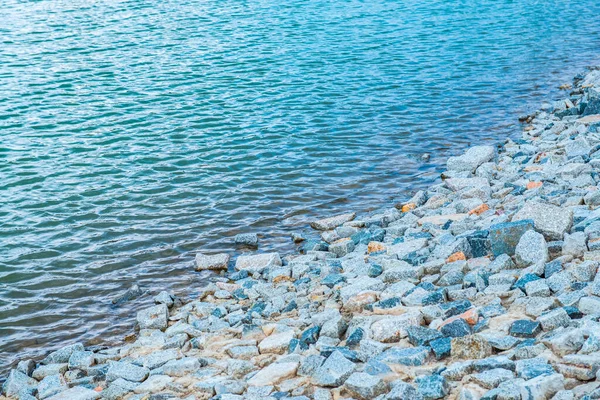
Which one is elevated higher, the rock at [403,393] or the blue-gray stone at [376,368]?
the rock at [403,393]

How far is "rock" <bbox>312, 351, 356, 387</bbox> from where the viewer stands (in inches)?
254

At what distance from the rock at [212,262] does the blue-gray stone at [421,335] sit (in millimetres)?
4880

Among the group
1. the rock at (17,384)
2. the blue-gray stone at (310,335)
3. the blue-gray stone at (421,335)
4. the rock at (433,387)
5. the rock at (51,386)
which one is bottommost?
the rock at (17,384)

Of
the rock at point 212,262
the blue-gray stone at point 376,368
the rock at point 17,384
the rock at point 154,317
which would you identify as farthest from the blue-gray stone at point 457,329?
the rock at point 212,262

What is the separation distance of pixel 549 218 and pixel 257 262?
4538mm

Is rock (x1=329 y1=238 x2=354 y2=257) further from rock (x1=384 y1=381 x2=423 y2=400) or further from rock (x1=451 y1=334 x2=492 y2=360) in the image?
rock (x1=384 y1=381 x2=423 y2=400)

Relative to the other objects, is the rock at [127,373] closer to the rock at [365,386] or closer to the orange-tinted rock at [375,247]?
the rock at [365,386]

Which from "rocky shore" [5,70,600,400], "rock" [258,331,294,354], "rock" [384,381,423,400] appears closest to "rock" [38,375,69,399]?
"rocky shore" [5,70,600,400]

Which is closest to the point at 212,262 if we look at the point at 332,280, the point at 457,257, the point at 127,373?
the point at 332,280

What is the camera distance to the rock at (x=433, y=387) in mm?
5668

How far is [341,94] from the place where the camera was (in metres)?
20.6

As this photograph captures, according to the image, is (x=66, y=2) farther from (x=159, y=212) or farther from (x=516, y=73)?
(x=159, y=212)

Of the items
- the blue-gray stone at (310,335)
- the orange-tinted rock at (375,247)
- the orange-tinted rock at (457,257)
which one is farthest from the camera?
the orange-tinted rock at (375,247)

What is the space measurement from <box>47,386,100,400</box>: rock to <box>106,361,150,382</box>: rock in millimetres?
306
